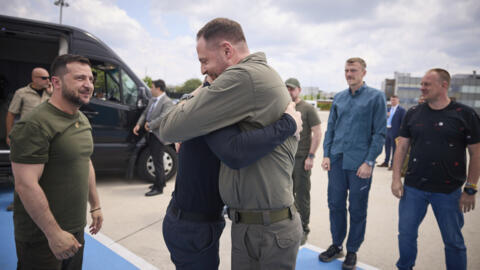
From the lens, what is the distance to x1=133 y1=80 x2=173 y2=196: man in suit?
17.6 feet

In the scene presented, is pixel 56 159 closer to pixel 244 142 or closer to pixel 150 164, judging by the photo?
pixel 244 142

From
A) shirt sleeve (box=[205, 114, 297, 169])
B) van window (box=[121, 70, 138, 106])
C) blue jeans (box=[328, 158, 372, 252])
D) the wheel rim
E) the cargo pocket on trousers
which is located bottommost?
the wheel rim

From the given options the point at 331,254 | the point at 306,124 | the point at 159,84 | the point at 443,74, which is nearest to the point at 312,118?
the point at 306,124

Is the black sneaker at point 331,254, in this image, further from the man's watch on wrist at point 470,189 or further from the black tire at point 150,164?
the black tire at point 150,164

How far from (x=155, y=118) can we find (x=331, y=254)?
3.66 meters

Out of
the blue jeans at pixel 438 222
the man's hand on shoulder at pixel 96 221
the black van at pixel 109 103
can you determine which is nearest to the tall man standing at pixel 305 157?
the blue jeans at pixel 438 222

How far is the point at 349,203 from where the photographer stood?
3.14m

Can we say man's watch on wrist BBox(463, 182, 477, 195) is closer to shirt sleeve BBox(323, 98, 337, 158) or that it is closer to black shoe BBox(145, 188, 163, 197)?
shirt sleeve BBox(323, 98, 337, 158)

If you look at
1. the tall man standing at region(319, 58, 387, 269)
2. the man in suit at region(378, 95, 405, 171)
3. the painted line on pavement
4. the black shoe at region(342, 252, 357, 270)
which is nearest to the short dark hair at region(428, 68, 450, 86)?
the tall man standing at region(319, 58, 387, 269)

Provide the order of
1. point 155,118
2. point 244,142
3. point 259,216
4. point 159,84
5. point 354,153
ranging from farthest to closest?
point 159,84
point 155,118
point 354,153
point 259,216
point 244,142

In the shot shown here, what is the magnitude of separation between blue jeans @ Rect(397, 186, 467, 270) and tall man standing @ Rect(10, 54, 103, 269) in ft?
9.00

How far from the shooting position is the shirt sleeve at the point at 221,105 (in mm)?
1258

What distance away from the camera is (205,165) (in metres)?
1.45

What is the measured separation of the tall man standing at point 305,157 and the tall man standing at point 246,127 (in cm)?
236
